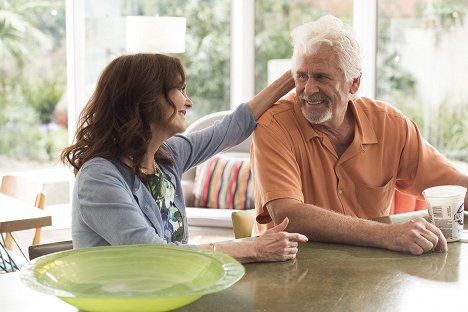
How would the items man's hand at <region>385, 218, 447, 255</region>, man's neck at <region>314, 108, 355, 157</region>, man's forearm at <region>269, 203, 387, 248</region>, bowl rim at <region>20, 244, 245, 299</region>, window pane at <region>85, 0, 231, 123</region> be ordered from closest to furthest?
bowl rim at <region>20, 244, 245, 299</region> < man's hand at <region>385, 218, 447, 255</region> < man's forearm at <region>269, 203, 387, 248</region> < man's neck at <region>314, 108, 355, 157</region> < window pane at <region>85, 0, 231, 123</region>

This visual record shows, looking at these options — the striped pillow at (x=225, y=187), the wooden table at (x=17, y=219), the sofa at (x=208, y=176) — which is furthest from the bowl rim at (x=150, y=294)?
the striped pillow at (x=225, y=187)

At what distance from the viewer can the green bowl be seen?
60.3 inches

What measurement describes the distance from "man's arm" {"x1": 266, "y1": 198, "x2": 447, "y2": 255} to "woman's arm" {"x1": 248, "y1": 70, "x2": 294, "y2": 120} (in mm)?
368

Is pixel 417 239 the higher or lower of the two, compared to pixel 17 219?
higher

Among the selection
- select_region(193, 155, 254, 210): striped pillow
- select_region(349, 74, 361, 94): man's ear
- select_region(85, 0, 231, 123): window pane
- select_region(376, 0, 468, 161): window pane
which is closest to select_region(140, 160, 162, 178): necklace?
select_region(349, 74, 361, 94): man's ear

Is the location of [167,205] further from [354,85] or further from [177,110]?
[354,85]

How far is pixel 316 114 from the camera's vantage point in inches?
109

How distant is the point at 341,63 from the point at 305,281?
1.12m

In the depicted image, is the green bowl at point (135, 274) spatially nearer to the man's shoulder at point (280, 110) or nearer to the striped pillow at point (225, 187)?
the man's shoulder at point (280, 110)

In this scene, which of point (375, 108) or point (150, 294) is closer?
point (150, 294)

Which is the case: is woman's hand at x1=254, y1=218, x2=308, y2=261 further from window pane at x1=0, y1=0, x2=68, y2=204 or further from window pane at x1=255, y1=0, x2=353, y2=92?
window pane at x1=0, y1=0, x2=68, y2=204

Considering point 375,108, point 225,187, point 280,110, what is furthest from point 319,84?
point 225,187

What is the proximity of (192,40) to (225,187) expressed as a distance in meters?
1.70

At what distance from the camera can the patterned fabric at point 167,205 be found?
2283mm
